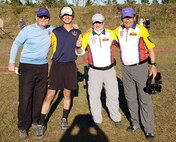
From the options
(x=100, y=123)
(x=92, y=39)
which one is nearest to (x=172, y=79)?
(x=100, y=123)

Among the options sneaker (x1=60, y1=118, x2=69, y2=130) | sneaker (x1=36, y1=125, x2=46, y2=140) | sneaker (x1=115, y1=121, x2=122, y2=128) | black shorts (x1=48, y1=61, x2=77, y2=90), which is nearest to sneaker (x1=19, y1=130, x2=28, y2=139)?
sneaker (x1=36, y1=125, x2=46, y2=140)

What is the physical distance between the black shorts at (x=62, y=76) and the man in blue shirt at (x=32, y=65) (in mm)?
154

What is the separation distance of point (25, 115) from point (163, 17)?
31419 millimetres

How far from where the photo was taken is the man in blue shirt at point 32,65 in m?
5.02

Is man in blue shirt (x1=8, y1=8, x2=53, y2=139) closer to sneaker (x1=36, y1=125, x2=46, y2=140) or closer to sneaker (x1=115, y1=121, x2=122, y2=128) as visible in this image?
sneaker (x1=36, y1=125, x2=46, y2=140)

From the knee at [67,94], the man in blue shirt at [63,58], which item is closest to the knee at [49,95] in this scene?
the man in blue shirt at [63,58]

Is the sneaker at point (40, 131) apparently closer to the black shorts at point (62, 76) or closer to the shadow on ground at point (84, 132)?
the shadow on ground at point (84, 132)

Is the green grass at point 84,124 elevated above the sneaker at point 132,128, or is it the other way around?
the sneaker at point 132,128

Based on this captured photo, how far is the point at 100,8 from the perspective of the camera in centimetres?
3803

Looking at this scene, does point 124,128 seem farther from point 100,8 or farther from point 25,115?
point 100,8

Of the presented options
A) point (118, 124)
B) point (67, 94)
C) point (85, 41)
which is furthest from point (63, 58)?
point (118, 124)

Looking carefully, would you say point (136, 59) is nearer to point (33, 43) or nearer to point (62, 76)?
point (62, 76)

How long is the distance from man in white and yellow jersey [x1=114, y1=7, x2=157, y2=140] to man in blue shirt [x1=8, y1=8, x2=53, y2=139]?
4.35 ft

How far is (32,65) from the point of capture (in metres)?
5.20
